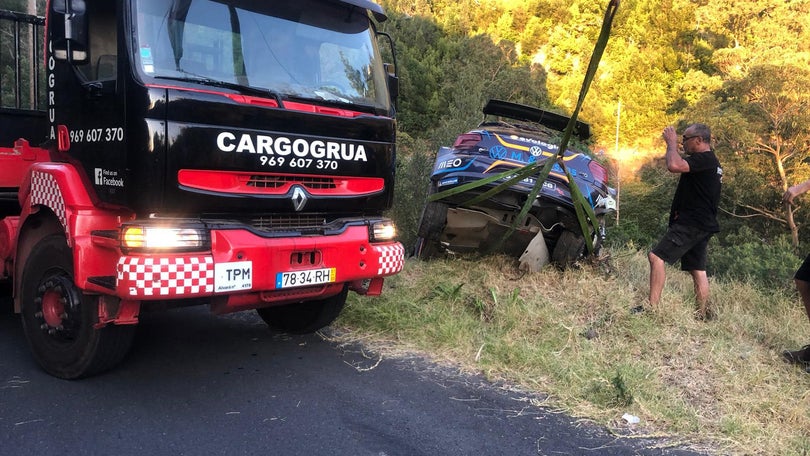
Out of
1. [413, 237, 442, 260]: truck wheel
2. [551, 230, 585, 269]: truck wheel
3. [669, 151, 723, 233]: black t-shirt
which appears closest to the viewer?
[669, 151, 723, 233]: black t-shirt

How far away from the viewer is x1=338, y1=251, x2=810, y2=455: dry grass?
11.9 ft

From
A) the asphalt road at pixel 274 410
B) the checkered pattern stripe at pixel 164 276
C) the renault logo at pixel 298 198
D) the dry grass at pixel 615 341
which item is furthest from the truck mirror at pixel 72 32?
the dry grass at pixel 615 341

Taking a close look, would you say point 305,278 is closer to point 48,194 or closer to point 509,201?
point 48,194

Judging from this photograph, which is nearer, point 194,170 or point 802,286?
point 194,170

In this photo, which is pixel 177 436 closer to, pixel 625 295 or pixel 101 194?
pixel 101 194

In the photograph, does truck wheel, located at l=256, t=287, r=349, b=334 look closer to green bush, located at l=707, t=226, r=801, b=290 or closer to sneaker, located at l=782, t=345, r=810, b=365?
sneaker, located at l=782, t=345, r=810, b=365

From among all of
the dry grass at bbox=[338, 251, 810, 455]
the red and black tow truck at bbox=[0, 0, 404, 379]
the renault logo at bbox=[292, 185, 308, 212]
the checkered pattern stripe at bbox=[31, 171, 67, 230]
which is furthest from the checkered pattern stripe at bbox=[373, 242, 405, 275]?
the checkered pattern stripe at bbox=[31, 171, 67, 230]

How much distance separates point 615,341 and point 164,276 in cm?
329

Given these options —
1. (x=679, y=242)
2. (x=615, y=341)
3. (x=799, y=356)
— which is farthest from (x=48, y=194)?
(x=799, y=356)

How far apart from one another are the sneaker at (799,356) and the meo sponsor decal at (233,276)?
12.3 ft

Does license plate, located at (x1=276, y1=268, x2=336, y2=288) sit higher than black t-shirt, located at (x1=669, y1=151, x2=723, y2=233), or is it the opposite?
black t-shirt, located at (x1=669, y1=151, x2=723, y2=233)

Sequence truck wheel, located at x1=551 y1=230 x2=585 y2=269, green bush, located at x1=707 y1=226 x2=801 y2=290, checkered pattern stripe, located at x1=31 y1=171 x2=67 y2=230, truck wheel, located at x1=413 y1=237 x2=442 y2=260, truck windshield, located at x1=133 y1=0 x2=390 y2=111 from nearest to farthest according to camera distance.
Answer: truck windshield, located at x1=133 y1=0 x2=390 y2=111, checkered pattern stripe, located at x1=31 y1=171 x2=67 y2=230, truck wheel, located at x1=551 y1=230 x2=585 y2=269, truck wheel, located at x1=413 y1=237 x2=442 y2=260, green bush, located at x1=707 y1=226 x2=801 y2=290

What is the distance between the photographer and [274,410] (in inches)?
145

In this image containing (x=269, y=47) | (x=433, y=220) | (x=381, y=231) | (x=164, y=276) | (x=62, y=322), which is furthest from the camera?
(x=433, y=220)
